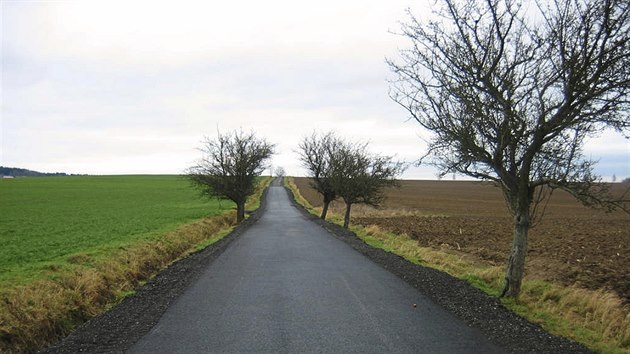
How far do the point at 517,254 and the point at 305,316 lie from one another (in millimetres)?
4678

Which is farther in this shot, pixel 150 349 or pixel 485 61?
pixel 485 61

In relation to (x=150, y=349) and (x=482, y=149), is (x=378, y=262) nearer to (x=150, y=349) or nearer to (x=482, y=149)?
(x=482, y=149)

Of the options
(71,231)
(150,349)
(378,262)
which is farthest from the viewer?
(71,231)

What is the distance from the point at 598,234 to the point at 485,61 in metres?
23.5

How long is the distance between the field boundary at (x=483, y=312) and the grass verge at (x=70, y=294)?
7.28 meters

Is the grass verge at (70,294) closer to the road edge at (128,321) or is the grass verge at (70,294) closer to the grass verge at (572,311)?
the road edge at (128,321)

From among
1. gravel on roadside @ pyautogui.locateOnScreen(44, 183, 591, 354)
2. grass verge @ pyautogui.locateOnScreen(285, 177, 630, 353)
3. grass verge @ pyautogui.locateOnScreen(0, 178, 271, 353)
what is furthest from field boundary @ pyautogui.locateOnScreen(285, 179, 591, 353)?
grass verge @ pyautogui.locateOnScreen(0, 178, 271, 353)

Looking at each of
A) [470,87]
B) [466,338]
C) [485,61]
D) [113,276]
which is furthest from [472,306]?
[113,276]

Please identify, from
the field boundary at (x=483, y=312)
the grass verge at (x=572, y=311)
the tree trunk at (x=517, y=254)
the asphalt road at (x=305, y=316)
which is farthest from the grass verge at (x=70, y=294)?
the tree trunk at (x=517, y=254)

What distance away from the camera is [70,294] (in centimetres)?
962

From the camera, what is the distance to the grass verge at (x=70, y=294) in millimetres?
7691

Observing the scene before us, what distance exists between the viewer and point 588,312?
9.10m

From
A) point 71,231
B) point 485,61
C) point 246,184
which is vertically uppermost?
point 485,61

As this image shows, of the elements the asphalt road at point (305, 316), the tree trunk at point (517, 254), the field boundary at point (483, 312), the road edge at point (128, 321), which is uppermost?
the tree trunk at point (517, 254)
